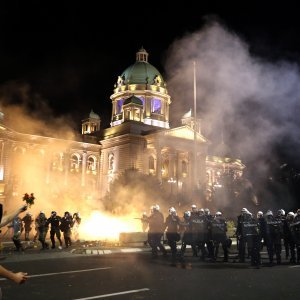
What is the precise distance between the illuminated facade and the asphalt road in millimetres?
37917

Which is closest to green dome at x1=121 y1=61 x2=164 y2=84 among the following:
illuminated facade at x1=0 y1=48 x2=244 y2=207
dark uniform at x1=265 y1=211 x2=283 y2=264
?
illuminated facade at x1=0 y1=48 x2=244 y2=207

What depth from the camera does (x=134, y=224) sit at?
107ft

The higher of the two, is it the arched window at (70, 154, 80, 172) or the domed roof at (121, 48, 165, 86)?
the domed roof at (121, 48, 165, 86)

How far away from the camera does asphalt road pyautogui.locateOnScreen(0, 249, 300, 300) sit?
7031mm

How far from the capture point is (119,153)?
5744cm

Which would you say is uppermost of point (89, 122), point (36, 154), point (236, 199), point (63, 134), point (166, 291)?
point (89, 122)

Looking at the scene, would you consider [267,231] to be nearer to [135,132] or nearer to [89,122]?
[135,132]

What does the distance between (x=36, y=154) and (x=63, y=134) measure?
5.94 meters

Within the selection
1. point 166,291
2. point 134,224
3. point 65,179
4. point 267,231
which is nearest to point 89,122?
point 65,179

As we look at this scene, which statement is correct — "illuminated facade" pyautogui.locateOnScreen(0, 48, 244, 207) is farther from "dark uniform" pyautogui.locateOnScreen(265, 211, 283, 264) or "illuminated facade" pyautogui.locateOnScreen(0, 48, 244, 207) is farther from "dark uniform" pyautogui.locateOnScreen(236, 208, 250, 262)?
"dark uniform" pyautogui.locateOnScreen(236, 208, 250, 262)

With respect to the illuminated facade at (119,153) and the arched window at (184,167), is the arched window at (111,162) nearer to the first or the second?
the illuminated facade at (119,153)

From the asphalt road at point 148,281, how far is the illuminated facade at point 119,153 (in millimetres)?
37917

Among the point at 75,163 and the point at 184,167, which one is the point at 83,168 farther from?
the point at 184,167

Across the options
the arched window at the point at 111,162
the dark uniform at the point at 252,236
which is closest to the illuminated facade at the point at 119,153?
the arched window at the point at 111,162
